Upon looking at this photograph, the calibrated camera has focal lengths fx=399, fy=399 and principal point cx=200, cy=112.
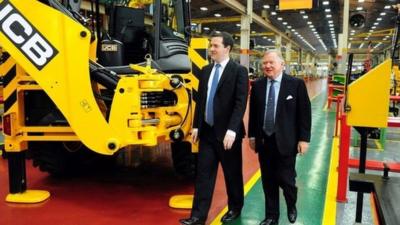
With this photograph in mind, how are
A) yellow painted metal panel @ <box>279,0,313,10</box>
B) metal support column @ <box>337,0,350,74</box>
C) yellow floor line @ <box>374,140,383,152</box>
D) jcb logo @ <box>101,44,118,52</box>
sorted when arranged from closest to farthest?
jcb logo @ <box>101,44,118,52</box> → yellow floor line @ <box>374,140,383,152</box> → yellow painted metal panel @ <box>279,0,313,10</box> → metal support column @ <box>337,0,350,74</box>

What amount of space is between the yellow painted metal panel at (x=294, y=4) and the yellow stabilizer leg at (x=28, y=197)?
10712mm

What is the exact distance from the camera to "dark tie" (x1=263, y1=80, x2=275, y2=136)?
357 cm

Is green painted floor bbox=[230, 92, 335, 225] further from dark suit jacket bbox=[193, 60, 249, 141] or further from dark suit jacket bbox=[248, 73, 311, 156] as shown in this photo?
dark suit jacket bbox=[193, 60, 249, 141]

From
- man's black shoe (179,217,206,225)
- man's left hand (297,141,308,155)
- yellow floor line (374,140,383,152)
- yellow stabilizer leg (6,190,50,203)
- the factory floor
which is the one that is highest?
man's left hand (297,141,308,155)

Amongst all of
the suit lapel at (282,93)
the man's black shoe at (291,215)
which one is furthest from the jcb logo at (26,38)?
the man's black shoe at (291,215)

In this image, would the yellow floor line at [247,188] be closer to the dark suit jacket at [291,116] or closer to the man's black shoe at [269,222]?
the man's black shoe at [269,222]

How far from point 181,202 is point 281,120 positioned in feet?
4.97

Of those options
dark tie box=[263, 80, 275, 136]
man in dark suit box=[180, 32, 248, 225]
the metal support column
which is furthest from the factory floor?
the metal support column

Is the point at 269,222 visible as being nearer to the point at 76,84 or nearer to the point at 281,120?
the point at 281,120

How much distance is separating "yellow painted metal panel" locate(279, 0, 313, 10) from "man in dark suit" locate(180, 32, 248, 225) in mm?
10182

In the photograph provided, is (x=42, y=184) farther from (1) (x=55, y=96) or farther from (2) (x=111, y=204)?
(1) (x=55, y=96)

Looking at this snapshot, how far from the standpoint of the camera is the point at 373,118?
11.3 ft

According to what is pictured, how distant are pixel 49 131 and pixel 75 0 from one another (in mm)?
1516

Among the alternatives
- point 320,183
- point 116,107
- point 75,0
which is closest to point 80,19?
point 75,0
